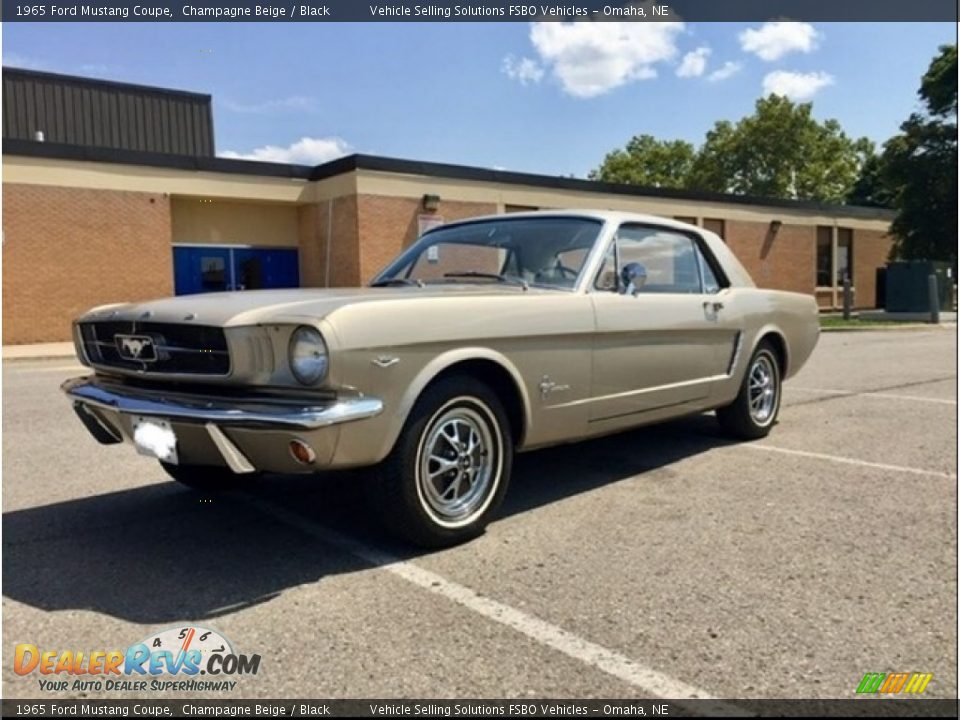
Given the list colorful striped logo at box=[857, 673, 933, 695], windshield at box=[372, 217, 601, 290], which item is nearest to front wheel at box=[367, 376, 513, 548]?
windshield at box=[372, 217, 601, 290]

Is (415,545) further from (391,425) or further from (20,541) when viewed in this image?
(20,541)

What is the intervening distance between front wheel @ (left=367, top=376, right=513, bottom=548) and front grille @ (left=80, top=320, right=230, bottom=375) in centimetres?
84

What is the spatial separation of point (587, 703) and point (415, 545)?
4.66 ft

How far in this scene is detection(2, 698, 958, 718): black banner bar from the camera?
2.31 metres

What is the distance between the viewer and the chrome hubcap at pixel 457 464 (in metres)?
3.59

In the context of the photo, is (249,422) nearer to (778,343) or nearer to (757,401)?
(757,401)

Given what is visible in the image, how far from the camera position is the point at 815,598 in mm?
3090

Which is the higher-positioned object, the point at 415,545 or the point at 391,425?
the point at 391,425

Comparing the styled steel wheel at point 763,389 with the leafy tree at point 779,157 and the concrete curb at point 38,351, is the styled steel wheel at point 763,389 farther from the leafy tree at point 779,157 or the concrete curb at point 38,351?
the leafy tree at point 779,157

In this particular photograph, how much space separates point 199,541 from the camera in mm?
3842

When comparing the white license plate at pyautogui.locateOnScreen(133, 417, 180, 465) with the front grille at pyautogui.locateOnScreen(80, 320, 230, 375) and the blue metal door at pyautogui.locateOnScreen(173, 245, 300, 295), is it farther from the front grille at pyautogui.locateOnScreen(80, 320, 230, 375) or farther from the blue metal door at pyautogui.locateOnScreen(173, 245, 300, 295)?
the blue metal door at pyautogui.locateOnScreen(173, 245, 300, 295)

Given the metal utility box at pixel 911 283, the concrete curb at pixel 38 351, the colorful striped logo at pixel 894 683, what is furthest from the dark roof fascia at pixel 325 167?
the colorful striped logo at pixel 894 683

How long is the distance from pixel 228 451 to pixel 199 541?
86 centimetres

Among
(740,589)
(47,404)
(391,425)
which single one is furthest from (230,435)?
(47,404)
